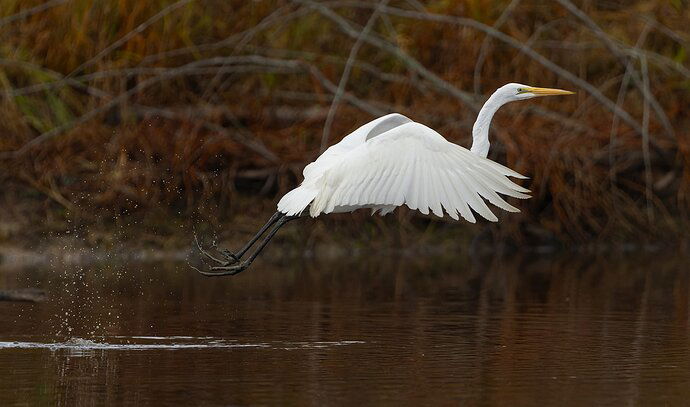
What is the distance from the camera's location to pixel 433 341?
7.52 meters

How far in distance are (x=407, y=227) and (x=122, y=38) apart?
3269 mm

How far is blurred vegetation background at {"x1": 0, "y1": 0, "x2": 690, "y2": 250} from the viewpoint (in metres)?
13.2

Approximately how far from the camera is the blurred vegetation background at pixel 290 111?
13.2 meters

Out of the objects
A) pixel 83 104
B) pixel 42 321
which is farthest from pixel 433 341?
pixel 83 104

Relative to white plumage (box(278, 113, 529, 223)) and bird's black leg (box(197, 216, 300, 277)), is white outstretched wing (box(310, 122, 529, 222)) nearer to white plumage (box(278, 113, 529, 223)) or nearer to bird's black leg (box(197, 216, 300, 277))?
white plumage (box(278, 113, 529, 223))

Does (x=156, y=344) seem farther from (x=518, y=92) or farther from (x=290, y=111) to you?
(x=290, y=111)

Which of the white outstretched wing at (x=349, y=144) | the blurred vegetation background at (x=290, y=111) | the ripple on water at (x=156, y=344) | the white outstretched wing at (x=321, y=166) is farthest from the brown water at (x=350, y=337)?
the blurred vegetation background at (x=290, y=111)

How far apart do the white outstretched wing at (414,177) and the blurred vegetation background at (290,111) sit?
547 cm

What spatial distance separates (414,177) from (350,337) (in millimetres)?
1067

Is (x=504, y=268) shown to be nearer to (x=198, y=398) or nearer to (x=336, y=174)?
(x=336, y=174)

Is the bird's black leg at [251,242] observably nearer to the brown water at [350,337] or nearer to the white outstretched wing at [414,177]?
the brown water at [350,337]

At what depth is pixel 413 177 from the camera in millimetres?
7156

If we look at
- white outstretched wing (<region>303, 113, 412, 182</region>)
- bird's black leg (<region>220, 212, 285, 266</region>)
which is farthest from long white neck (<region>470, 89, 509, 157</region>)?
bird's black leg (<region>220, 212, 285, 266</region>)

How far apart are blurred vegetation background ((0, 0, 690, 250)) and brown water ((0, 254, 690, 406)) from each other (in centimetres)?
152
